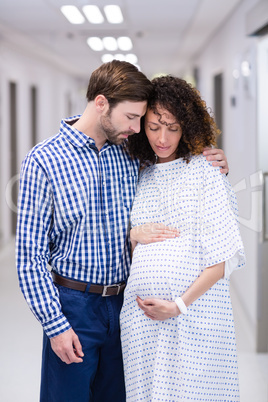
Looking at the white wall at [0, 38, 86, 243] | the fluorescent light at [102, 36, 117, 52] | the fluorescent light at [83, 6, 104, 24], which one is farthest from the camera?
the white wall at [0, 38, 86, 243]

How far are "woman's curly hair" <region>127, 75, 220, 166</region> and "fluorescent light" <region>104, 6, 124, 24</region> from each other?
284 cm

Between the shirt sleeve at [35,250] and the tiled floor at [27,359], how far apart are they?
1334 mm

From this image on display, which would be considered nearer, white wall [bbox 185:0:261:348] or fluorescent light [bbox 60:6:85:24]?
white wall [bbox 185:0:261:348]

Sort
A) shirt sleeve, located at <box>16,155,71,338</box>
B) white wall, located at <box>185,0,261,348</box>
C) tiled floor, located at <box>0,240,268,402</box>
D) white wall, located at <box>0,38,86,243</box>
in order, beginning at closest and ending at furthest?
shirt sleeve, located at <box>16,155,71,338</box> < tiled floor, located at <box>0,240,268,402</box> < white wall, located at <box>185,0,261,348</box> < white wall, located at <box>0,38,86,243</box>

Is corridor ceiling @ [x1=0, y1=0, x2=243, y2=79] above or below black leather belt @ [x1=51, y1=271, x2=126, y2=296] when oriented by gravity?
above

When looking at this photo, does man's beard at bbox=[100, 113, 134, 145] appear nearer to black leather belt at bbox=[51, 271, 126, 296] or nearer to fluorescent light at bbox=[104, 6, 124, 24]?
black leather belt at bbox=[51, 271, 126, 296]

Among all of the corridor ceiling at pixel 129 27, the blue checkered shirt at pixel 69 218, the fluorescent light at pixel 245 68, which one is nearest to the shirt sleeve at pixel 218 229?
the blue checkered shirt at pixel 69 218

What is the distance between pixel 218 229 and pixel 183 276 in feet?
0.57

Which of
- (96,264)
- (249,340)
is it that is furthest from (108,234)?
(249,340)

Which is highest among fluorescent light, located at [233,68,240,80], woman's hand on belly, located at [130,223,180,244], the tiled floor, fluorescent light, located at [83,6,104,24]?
fluorescent light, located at [83,6,104,24]

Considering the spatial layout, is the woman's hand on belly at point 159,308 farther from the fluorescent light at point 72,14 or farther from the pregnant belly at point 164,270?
the fluorescent light at point 72,14

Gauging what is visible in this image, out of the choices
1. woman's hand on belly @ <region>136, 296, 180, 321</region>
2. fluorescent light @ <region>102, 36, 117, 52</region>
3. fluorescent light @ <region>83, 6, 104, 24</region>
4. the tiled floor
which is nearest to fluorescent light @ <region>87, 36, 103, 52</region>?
fluorescent light @ <region>102, 36, 117, 52</region>

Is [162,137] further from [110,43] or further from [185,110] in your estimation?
[110,43]

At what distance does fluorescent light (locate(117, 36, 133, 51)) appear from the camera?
18.7 ft
